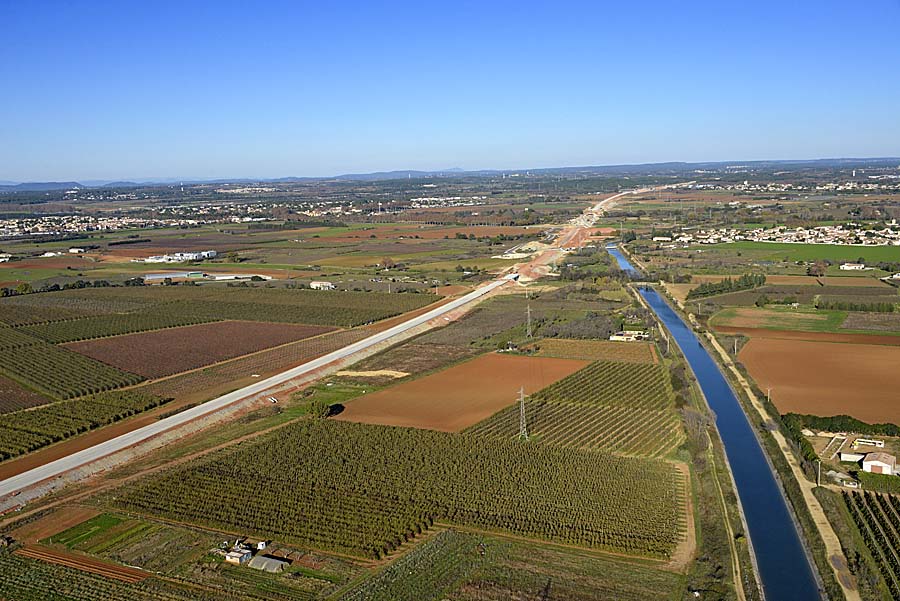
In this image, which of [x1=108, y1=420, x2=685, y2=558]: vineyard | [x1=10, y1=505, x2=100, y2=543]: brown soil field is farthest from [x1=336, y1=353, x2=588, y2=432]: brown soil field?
[x1=10, y1=505, x2=100, y2=543]: brown soil field

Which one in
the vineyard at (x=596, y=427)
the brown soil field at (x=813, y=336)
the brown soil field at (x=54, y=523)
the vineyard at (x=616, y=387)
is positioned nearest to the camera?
the brown soil field at (x=54, y=523)

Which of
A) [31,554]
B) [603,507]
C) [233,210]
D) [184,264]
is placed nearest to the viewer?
[31,554]

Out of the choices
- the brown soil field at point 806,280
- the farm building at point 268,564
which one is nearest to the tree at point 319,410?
the farm building at point 268,564

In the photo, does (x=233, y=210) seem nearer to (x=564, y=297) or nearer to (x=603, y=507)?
(x=564, y=297)

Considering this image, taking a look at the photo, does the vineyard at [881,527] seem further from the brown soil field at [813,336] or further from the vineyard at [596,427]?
the brown soil field at [813,336]

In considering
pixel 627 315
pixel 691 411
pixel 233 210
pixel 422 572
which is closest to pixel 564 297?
pixel 627 315

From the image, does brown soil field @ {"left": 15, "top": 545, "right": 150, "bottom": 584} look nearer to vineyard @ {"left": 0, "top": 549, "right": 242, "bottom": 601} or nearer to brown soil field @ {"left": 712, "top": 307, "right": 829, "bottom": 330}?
vineyard @ {"left": 0, "top": 549, "right": 242, "bottom": 601}

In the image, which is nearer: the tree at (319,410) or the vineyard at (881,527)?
the vineyard at (881,527)
